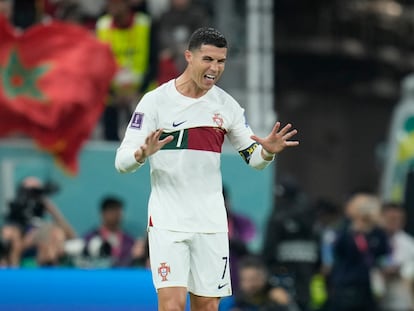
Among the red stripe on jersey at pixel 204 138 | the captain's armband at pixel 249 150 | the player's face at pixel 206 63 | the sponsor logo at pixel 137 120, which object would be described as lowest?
the captain's armband at pixel 249 150

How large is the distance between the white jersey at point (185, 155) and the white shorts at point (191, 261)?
6cm

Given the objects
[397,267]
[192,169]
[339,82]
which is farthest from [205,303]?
[339,82]

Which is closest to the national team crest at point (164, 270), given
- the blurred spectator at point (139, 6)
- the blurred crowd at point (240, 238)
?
the blurred crowd at point (240, 238)

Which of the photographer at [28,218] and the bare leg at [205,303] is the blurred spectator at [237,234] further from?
the bare leg at [205,303]

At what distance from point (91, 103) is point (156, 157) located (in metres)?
6.57

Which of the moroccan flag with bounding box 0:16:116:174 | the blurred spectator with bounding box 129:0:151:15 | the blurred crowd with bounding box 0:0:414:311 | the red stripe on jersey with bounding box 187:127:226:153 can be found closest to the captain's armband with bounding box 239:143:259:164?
the red stripe on jersey with bounding box 187:127:226:153

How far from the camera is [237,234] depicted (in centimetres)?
1692

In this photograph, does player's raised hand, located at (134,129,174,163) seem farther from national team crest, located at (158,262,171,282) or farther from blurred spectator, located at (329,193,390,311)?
blurred spectator, located at (329,193,390,311)

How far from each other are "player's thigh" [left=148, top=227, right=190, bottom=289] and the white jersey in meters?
0.06

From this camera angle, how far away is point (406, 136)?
788 inches

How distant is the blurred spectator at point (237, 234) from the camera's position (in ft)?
52.6

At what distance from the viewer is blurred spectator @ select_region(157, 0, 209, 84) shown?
59.2 ft

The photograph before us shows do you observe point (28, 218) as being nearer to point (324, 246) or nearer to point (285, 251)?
point (285, 251)

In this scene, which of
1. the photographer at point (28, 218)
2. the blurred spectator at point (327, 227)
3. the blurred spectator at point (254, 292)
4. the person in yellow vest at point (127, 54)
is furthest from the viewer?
the person in yellow vest at point (127, 54)
